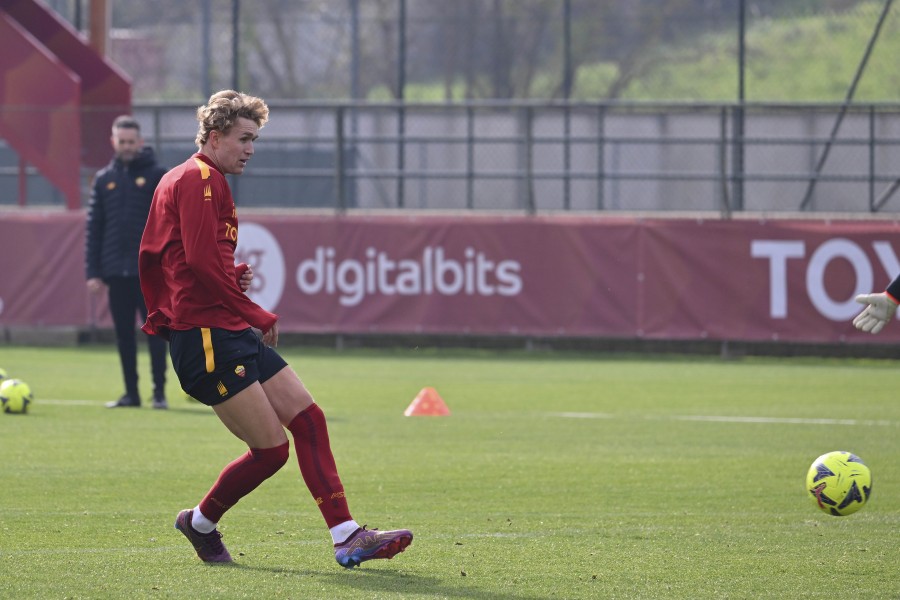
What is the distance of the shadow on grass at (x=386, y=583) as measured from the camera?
6.09 m

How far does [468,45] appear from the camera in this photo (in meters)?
26.9

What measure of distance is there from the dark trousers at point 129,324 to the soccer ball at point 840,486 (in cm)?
669

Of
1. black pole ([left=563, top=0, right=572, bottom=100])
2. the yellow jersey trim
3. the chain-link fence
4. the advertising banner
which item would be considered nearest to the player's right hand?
A: the yellow jersey trim

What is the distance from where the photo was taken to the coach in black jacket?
42.3ft

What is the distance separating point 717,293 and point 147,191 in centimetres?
855

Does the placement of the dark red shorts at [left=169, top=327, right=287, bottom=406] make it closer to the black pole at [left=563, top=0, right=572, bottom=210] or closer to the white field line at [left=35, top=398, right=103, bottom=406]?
the white field line at [left=35, top=398, right=103, bottom=406]

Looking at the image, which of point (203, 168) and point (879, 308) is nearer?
point (203, 168)

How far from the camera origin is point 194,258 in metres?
6.25

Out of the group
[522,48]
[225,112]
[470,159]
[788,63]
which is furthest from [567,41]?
[225,112]

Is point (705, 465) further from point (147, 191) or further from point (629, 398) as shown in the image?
point (147, 191)

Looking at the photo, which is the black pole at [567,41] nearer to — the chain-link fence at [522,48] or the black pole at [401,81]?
the chain-link fence at [522,48]

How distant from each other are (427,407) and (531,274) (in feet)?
22.7

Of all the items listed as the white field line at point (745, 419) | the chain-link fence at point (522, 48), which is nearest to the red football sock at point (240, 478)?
the white field line at point (745, 419)

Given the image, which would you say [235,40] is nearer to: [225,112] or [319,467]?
[225,112]
